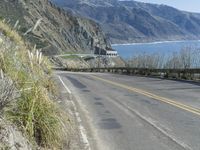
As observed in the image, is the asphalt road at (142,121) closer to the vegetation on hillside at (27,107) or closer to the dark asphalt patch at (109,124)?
the dark asphalt patch at (109,124)

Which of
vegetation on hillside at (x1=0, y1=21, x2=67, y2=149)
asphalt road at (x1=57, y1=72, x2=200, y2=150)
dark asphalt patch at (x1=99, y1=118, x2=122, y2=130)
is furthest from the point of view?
dark asphalt patch at (x1=99, y1=118, x2=122, y2=130)

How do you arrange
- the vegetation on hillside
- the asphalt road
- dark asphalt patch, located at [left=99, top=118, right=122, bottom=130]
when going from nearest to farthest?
1. the vegetation on hillside
2. the asphalt road
3. dark asphalt patch, located at [left=99, top=118, right=122, bottom=130]

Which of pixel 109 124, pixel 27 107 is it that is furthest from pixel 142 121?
pixel 27 107

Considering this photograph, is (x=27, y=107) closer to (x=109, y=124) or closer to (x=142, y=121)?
(x=109, y=124)

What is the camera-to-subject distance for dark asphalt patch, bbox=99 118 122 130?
12.7m

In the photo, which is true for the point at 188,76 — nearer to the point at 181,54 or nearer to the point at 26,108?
the point at 26,108

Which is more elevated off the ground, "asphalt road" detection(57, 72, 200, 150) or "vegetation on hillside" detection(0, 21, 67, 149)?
"vegetation on hillside" detection(0, 21, 67, 149)

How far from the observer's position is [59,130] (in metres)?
8.77

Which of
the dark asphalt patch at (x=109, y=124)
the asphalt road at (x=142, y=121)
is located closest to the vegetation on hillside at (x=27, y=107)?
the asphalt road at (x=142, y=121)

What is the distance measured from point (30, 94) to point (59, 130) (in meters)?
0.80

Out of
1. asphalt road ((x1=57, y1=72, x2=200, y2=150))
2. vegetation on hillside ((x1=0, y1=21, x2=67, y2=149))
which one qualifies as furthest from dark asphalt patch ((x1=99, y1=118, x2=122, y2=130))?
vegetation on hillside ((x1=0, y1=21, x2=67, y2=149))

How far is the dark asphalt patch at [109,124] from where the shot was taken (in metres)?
12.7

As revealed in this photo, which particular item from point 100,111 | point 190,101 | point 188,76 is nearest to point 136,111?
point 100,111

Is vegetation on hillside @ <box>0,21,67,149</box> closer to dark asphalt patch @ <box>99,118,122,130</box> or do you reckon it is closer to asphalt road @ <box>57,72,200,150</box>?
asphalt road @ <box>57,72,200,150</box>
